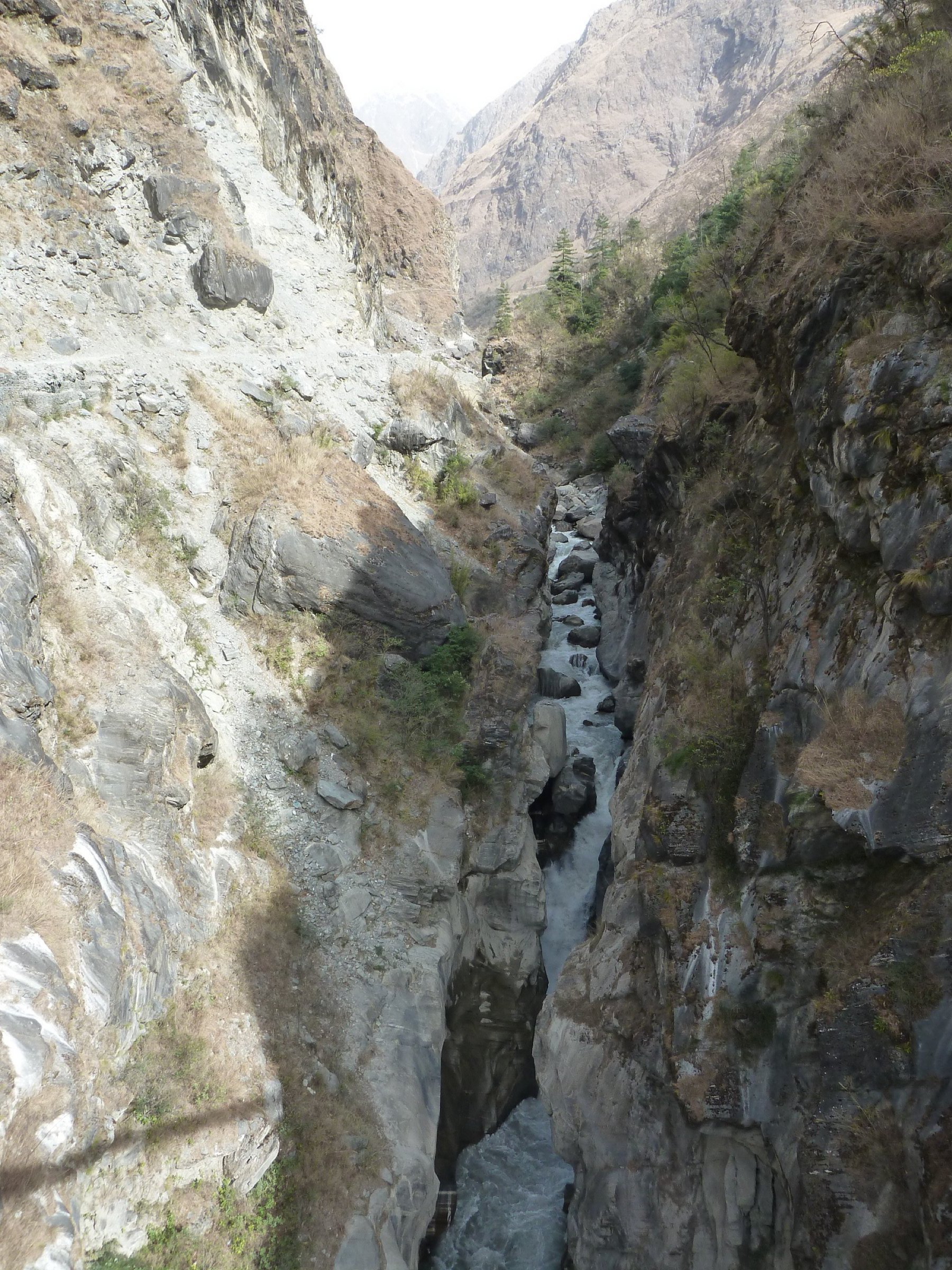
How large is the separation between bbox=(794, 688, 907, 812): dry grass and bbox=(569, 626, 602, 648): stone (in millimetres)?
14216

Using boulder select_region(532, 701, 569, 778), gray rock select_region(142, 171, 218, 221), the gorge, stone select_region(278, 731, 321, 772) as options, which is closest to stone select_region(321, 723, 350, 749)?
the gorge

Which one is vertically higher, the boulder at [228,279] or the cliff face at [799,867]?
the boulder at [228,279]

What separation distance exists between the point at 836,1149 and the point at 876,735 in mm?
3970

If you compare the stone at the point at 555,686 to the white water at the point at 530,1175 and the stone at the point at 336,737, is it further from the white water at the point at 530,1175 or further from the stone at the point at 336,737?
the stone at the point at 336,737

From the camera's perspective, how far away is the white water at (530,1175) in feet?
36.8

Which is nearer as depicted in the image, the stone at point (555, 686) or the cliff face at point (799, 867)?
the cliff face at point (799, 867)

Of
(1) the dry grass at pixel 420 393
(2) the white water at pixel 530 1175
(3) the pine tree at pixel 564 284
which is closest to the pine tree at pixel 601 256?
(3) the pine tree at pixel 564 284

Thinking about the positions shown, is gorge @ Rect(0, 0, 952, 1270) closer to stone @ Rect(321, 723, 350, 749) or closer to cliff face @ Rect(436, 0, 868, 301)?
stone @ Rect(321, 723, 350, 749)

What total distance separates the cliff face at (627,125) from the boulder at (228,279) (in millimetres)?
89667

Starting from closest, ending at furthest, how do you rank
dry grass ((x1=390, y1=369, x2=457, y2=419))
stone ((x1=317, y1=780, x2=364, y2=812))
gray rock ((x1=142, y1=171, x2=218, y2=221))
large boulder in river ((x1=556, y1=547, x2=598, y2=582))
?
stone ((x1=317, y1=780, x2=364, y2=812))
gray rock ((x1=142, y1=171, x2=218, y2=221))
dry grass ((x1=390, y1=369, x2=457, y2=419))
large boulder in river ((x1=556, y1=547, x2=598, y2=582))

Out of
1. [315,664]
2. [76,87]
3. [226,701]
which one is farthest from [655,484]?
[76,87]

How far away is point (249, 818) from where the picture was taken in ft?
41.7

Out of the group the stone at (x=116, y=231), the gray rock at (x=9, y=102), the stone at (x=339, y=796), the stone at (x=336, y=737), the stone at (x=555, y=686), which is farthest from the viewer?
the stone at (x=555, y=686)

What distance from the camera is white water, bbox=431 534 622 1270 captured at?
11.2 meters
